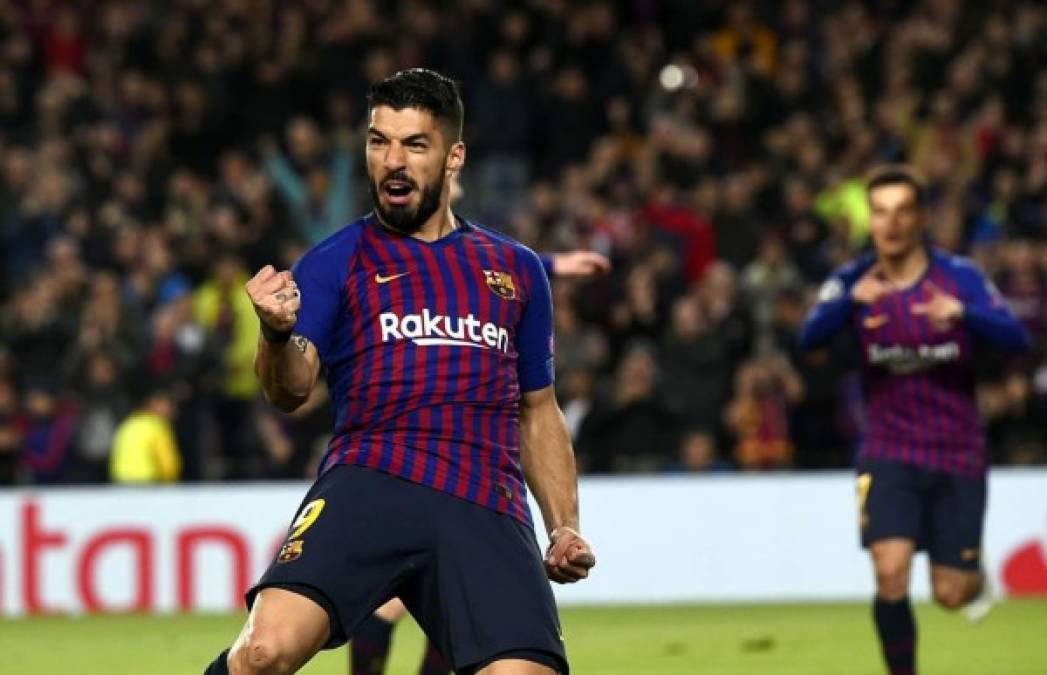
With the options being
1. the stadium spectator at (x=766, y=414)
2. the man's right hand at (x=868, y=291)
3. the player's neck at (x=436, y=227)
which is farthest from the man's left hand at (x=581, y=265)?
the stadium spectator at (x=766, y=414)

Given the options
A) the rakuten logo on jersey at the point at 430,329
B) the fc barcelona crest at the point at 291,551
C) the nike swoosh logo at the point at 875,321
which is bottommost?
the fc barcelona crest at the point at 291,551

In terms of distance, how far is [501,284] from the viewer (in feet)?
18.9

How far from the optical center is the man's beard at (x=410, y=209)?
18.4 feet

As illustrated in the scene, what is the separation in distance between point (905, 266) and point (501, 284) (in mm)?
4066

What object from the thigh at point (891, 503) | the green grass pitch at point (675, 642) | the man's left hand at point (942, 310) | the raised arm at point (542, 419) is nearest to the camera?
the raised arm at point (542, 419)

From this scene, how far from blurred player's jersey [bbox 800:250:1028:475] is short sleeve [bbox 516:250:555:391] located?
140 inches

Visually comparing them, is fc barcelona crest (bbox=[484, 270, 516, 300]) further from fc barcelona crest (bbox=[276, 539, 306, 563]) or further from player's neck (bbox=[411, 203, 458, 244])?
fc barcelona crest (bbox=[276, 539, 306, 563])

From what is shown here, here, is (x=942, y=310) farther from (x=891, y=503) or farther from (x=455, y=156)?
(x=455, y=156)

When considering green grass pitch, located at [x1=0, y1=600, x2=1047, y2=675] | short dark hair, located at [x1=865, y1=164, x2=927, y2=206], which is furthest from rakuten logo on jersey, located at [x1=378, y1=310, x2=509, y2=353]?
green grass pitch, located at [x1=0, y1=600, x2=1047, y2=675]

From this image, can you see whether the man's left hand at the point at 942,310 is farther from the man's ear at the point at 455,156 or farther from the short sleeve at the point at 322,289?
the short sleeve at the point at 322,289

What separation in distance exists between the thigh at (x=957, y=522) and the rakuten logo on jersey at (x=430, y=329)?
13.4 feet

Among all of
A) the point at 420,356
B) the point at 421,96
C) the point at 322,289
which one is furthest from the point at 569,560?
the point at 421,96

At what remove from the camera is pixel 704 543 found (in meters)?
15.0

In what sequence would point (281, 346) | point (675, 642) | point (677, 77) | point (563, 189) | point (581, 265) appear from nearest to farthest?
point (281, 346)
point (581, 265)
point (675, 642)
point (563, 189)
point (677, 77)
